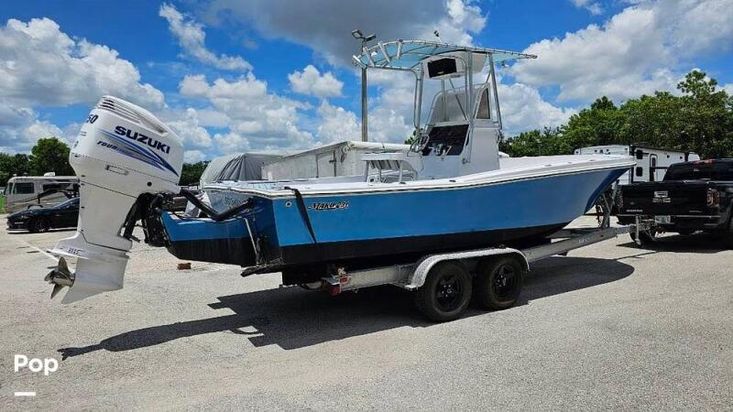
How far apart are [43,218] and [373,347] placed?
19.6 m

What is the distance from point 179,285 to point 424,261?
14.1 feet

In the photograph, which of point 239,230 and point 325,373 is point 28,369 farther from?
point 325,373

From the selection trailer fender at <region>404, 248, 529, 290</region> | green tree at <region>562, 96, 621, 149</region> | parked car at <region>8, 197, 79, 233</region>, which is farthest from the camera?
green tree at <region>562, 96, 621, 149</region>

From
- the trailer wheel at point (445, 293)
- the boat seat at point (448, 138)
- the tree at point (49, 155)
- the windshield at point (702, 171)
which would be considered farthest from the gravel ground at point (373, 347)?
the tree at point (49, 155)

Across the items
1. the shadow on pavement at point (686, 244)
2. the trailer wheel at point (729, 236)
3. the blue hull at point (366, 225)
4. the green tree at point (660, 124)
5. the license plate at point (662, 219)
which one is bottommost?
the shadow on pavement at point (686, 244)

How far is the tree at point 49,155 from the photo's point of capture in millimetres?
60688

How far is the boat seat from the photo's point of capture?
766 centimetres

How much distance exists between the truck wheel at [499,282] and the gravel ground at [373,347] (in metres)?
0.21

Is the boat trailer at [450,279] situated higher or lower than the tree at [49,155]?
lower

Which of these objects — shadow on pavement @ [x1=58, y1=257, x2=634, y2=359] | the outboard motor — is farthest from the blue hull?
shadow on pavement @ [x1=58, y1=257, x2=634, y2=359]

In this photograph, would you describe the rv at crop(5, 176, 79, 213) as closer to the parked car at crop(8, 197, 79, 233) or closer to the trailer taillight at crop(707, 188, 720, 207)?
the parked car at crop(8, 197, 79, 233)

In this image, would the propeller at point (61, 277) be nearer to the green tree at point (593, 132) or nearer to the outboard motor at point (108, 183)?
the outboard motor at point (108, 183)

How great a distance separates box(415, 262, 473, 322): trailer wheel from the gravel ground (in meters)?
0.17

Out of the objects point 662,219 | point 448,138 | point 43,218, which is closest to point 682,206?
point 662,219
